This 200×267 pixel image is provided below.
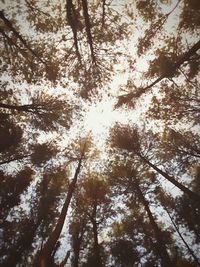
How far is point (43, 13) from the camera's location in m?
8.11

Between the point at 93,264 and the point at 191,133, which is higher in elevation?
the point at 93,264

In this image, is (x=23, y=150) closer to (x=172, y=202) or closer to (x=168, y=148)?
(x=168, y=148)

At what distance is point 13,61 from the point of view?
9.09m

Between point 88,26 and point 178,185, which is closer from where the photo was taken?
point 88,26

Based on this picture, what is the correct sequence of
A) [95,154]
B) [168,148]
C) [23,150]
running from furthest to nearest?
[95,154] < [23,150] < [168,148]

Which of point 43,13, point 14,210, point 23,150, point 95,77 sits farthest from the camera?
point 14,210

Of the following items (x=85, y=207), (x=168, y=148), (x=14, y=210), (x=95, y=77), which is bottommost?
(x=95, y=77)

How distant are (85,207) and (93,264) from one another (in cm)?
896

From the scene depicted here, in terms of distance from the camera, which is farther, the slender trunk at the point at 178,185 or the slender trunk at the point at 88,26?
the slender trunk at the point at 178,185

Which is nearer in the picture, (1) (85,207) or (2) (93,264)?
(1) (85,207)

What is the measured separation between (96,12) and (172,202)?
856 inches

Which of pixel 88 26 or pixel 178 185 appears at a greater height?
pixel 178 185

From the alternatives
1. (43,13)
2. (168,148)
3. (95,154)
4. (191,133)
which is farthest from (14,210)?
(43,13)

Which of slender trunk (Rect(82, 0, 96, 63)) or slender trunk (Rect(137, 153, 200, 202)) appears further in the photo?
slender trunk (Rect(137, 153, 200, 202))
